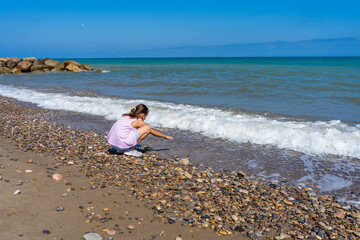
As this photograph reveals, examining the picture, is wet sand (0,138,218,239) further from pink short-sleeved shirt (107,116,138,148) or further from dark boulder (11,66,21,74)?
dark boulder (11,66,21,74)

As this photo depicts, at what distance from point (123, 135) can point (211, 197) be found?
2.47 meters

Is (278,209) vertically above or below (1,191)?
Result: below

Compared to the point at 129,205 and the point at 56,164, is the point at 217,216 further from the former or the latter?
the point at 56,164

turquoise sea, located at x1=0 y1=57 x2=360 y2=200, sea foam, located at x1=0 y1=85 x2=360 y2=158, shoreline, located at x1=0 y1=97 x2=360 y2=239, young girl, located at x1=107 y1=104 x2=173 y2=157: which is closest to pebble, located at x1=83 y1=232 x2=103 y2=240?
shoreline, located at x1=0 y1=97 x2=360 y2=239

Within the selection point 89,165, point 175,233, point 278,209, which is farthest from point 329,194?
point 89,165

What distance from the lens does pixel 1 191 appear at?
12.6ft

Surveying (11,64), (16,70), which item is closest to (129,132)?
(16,70)

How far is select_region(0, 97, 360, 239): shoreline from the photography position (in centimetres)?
352

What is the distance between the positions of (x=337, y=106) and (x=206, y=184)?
29.6 ft

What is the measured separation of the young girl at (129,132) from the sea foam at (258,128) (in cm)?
229

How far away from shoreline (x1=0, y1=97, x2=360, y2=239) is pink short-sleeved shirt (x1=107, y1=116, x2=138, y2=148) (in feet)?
0.94

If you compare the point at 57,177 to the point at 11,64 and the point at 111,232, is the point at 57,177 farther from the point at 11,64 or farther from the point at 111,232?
the point at 11,64

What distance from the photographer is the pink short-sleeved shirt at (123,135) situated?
5.89m

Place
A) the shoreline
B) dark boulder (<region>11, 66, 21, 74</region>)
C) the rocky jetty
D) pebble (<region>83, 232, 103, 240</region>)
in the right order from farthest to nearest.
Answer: the rocky jetty → dark boulder (<region>11, 66, 21, 74</region>) → the shoreline → pebble (<region>83, 232, 103, 240</region>)
